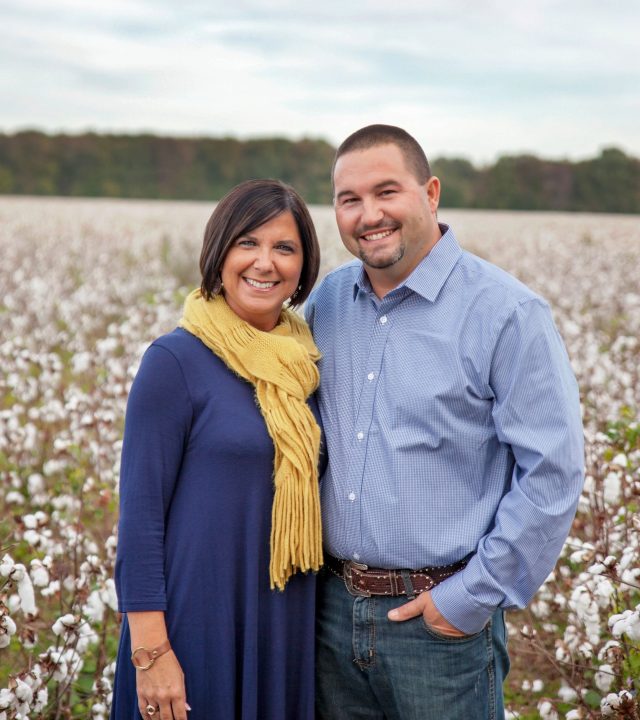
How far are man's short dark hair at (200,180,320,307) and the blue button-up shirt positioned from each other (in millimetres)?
411

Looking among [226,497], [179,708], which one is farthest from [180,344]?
[179,708]

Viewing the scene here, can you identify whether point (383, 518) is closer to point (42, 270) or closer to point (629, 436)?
point (629, 436)

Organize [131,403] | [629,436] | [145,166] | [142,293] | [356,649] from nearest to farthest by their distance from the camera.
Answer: [131,403] < [356,649] < [629,436] < [142,293] < [145,166]

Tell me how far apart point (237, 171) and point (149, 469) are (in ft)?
169

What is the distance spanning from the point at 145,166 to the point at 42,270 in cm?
3910

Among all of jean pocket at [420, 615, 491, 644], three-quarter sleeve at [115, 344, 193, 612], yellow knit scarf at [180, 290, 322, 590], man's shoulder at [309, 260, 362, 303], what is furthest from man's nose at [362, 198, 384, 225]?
jean pocket at [420, 615, 491, 644]

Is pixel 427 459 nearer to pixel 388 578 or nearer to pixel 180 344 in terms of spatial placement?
pixel 388 578

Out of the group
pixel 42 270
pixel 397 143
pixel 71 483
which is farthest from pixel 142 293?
pixel 397 143

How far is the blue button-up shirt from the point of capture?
2.53 meters

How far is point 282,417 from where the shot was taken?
2.62 meters

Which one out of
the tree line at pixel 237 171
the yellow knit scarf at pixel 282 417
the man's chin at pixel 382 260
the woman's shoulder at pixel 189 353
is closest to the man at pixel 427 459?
the man's chin at pixel 382 260

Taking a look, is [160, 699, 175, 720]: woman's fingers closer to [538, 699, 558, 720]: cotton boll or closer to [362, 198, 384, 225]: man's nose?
[362, 198, 384, 225]: man's nose

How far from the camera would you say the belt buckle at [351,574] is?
272 centimetres

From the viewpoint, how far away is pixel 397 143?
279cm
